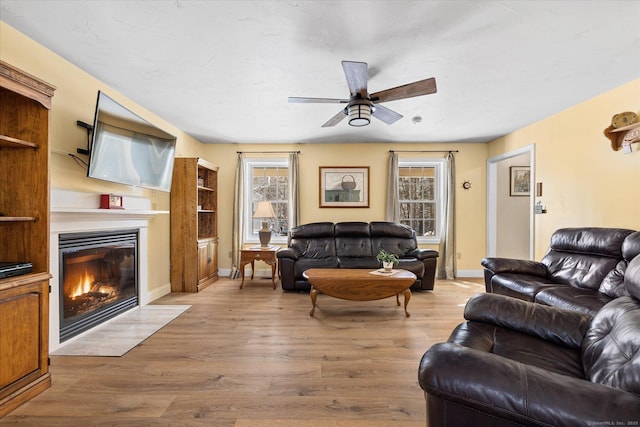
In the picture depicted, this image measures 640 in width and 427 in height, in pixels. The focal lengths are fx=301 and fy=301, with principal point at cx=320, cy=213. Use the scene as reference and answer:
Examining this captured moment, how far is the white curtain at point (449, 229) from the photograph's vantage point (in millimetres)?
5219

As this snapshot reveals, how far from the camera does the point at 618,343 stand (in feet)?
3.85

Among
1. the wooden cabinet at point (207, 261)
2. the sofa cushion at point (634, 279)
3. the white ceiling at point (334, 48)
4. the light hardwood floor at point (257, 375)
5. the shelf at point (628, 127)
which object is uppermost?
the white ceiling at point (334, 48)

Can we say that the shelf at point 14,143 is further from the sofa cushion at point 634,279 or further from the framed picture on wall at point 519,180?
the framed picture on wall at point 519,180

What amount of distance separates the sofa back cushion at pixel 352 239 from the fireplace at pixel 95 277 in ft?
9.54

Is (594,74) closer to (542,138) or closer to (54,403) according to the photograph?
(542,138)

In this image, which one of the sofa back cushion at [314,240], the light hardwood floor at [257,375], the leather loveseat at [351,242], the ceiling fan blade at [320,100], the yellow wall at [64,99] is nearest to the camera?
the light hardwood floor at [257,375]

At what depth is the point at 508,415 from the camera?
0.89 m

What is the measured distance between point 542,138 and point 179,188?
16.6ft

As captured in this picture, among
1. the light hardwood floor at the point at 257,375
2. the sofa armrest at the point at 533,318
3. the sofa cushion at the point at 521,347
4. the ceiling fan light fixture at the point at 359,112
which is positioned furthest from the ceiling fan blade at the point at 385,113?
the light hardwood floor at the point at 257,375

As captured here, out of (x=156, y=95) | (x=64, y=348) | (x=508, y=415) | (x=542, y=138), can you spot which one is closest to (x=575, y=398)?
(x=508, y=415)

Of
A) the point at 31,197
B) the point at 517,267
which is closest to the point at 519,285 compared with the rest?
the point at 517,267

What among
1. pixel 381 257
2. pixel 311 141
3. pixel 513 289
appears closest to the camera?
pixel 513 289

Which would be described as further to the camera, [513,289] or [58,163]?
[513,289]

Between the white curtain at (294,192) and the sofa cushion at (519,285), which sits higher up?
the white curtain at (294,192)
